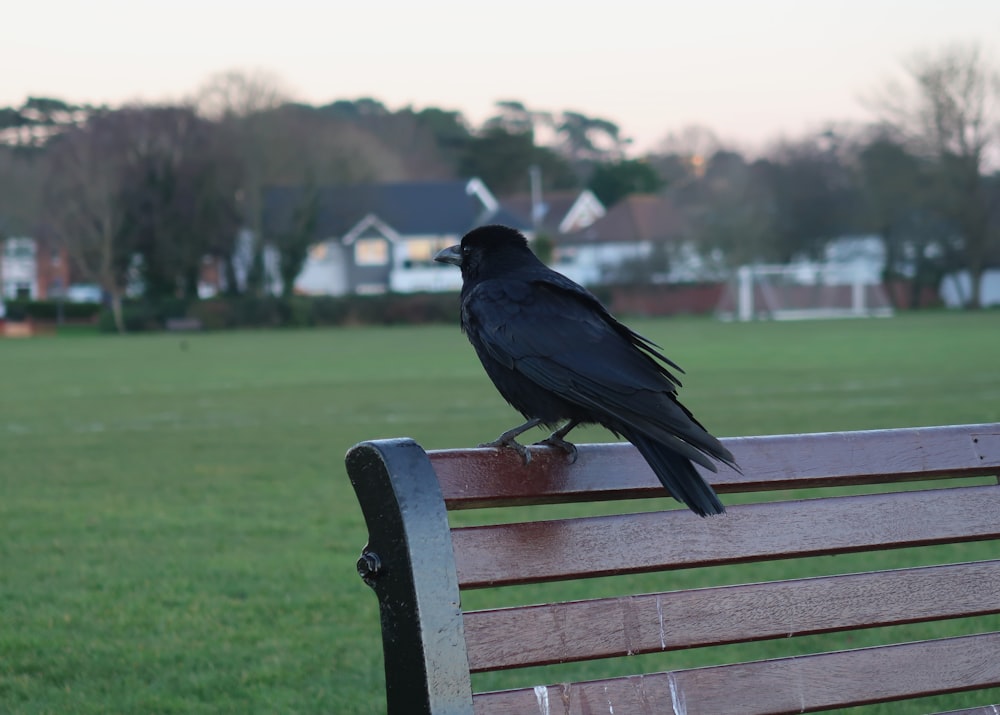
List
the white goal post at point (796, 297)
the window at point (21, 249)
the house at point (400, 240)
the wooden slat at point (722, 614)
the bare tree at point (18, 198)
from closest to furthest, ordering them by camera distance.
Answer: the wooden slat at point (722, 614) < the white goal post at point (796, 297) < the bare tree at point (18, 198) < the house at point (400, 240) < the window at point (21, 249)

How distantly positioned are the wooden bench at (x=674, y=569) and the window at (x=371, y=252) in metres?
84.2

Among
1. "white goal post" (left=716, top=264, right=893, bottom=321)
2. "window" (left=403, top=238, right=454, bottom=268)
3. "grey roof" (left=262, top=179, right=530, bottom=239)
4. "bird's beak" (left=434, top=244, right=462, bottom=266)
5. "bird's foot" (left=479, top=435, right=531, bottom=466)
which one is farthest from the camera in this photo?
"window" (left=403, top=238, right=454, bottom=268)

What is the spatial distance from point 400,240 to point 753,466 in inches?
3360

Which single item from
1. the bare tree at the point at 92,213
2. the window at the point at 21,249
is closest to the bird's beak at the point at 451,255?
the bare tree at the point at 92,213

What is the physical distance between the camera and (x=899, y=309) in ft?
238

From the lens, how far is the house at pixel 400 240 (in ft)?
279

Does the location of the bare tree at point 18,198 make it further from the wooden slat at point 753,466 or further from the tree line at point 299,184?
the wooden slat at point 753,466

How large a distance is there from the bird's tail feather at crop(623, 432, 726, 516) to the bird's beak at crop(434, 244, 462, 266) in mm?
1457

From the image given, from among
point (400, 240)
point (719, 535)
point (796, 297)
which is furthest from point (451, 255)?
point (400, 240)

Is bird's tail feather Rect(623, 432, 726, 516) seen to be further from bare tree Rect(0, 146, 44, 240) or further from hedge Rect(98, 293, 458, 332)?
bare tree Rect(0, 146, 44, 240)

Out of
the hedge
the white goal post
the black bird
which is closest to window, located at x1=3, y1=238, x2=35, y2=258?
the hedge

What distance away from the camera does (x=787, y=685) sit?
2391 mm

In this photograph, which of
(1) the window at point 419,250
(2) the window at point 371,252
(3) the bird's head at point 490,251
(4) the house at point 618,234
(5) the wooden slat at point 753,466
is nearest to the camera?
(5) the wooden slat at point 753,466

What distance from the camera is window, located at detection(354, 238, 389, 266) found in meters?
85.9
